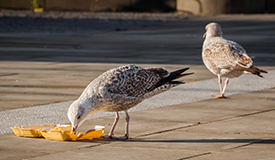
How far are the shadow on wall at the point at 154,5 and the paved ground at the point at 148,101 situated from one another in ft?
56.0

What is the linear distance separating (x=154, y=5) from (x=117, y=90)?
116ft

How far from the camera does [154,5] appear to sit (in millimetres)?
41375

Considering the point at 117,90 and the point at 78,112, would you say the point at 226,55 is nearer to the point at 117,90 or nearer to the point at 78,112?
the point at 117,90

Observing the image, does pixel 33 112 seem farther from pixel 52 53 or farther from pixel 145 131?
pixel 52 53

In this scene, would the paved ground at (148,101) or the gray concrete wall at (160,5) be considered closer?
the paved ground at (148,101)

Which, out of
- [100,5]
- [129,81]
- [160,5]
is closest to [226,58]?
[129,81]

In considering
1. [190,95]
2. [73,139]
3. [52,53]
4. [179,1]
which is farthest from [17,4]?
[73,139]

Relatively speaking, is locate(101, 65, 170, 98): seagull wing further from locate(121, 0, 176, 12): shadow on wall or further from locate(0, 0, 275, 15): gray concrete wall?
locate(121, 0, 176, 12): shadow on wall

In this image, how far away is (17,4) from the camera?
4338cm

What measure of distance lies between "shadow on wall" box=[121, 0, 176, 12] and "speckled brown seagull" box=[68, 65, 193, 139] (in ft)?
114

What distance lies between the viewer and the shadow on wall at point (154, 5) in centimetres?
4122

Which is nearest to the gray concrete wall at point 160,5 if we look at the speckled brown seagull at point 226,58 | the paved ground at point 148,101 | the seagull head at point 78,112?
the paved ground at point 148,101

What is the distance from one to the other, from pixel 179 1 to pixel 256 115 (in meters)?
32.8

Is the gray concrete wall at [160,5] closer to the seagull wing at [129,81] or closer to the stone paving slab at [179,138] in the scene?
the stone paving slab at [179,138]
